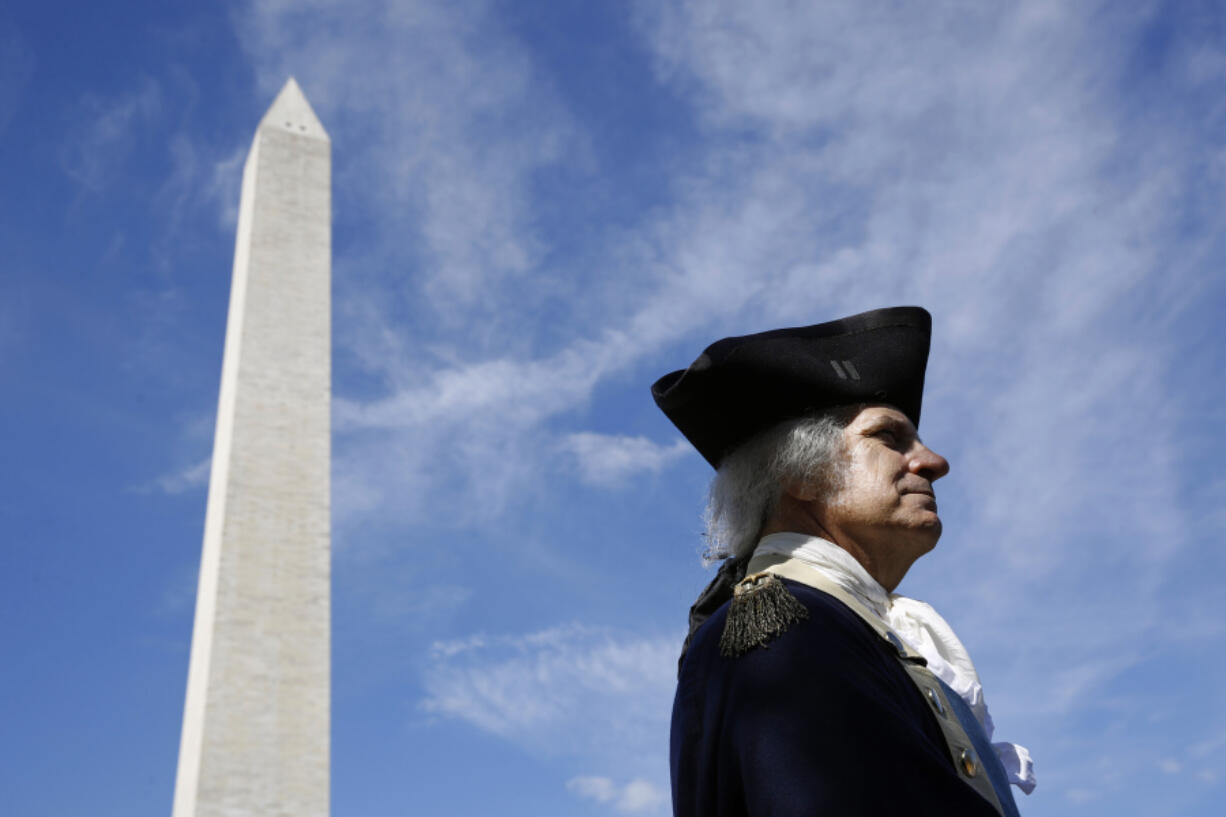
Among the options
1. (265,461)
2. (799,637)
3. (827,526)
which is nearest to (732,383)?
(827,526)

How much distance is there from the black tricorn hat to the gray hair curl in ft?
0.12

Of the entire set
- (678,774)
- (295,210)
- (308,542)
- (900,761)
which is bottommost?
(900,761)

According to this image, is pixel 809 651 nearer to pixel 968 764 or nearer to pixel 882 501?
pixel 968 764

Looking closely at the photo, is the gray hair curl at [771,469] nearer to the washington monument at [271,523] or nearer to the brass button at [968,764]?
the brass button at [968,764]

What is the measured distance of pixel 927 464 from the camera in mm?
2957

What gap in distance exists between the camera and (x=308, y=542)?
10172 millimetres

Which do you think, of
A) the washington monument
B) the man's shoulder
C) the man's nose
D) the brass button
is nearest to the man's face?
the man's nose

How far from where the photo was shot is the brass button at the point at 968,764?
2.22m

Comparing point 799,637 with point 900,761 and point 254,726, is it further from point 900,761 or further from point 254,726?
point 254,726

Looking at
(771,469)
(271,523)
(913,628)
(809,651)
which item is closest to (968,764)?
(809,651)

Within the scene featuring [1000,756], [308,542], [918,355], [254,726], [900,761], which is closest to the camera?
[900,761]

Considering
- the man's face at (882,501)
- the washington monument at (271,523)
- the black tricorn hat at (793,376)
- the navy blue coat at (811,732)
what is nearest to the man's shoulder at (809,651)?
the navy blue coat at (811,732)

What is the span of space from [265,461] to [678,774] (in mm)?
8402

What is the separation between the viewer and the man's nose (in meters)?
2.95
